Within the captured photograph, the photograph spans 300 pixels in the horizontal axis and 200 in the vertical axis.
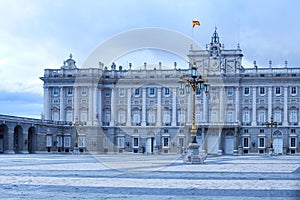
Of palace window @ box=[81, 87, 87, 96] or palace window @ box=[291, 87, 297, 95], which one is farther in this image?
palace window @ box=[81, 87, 87, 96]

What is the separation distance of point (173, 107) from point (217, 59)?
26.4 feet

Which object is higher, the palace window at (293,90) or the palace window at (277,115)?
the palace window at (293,90)

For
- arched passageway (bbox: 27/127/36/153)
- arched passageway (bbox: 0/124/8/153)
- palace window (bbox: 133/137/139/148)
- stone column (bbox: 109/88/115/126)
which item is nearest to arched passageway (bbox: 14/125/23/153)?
arched passageway (bbox: 0/124/8/153)

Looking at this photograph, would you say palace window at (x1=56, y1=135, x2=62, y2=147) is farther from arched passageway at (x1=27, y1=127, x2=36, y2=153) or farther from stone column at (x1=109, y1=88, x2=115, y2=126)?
stone column at (x1=109, y1=88, x2=115, y2=126)

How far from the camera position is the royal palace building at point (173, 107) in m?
71.2

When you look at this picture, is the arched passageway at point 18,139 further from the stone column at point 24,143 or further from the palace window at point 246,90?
the palace window at point 246,90

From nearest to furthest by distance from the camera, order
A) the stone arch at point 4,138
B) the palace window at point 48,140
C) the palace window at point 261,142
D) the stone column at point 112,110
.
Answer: the stone arch at point 4,138, the palace window at point 48,140, the palace window at point 261,142, the stone column at point 112,110

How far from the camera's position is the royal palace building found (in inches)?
2803

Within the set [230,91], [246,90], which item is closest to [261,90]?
[246,90]

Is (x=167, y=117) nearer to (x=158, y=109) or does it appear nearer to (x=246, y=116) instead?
(x=158, y=109)

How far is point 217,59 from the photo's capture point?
240 ft

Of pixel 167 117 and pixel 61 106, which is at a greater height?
pixel 61 106

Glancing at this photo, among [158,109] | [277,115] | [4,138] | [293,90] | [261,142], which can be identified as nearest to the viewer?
[4,138]

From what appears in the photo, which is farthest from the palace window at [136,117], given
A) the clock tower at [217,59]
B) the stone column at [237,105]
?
the stone column at [237,105]
